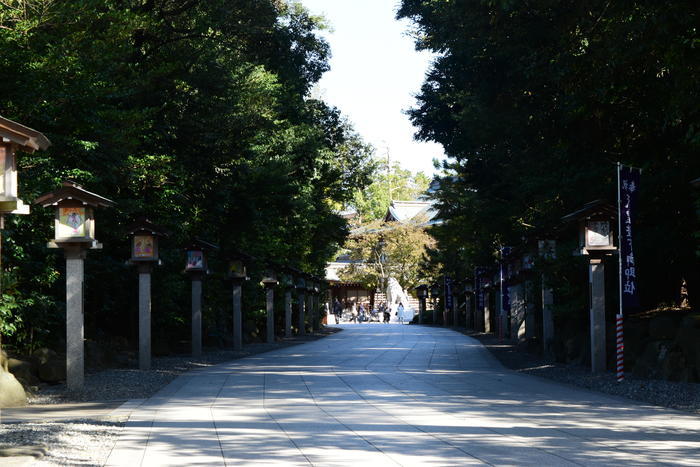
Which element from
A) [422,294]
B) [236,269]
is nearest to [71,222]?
[236,269]

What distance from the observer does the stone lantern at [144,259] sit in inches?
814

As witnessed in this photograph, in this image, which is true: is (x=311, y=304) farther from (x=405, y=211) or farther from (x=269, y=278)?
(x=405, y=211)

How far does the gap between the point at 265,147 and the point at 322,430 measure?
67.3 ft

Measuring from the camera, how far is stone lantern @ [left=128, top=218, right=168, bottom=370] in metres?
20.7

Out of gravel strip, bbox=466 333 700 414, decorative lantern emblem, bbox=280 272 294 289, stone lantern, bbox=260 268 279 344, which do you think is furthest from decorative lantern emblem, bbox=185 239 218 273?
decorative lantern emblem, bbox=280 272 294 289

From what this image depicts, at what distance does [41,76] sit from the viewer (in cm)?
1730

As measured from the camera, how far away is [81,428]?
1084 centimetres

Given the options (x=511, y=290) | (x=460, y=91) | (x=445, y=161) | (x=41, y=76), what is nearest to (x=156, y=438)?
(x=41, y=76)

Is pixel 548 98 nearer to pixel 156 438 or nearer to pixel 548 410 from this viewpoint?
pixel 548 410

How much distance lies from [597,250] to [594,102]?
10.5ft

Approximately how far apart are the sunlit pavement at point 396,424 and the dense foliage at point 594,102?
14.8ft

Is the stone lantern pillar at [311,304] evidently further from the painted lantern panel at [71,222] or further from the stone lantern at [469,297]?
the painted lantern panel at [71,222]

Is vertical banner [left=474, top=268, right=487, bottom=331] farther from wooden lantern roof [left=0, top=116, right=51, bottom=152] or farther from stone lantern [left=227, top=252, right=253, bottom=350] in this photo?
wooden lantern roof [left=0, top=116, right=51, bottom=152]

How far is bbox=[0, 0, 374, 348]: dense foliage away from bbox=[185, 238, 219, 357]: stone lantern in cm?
56
